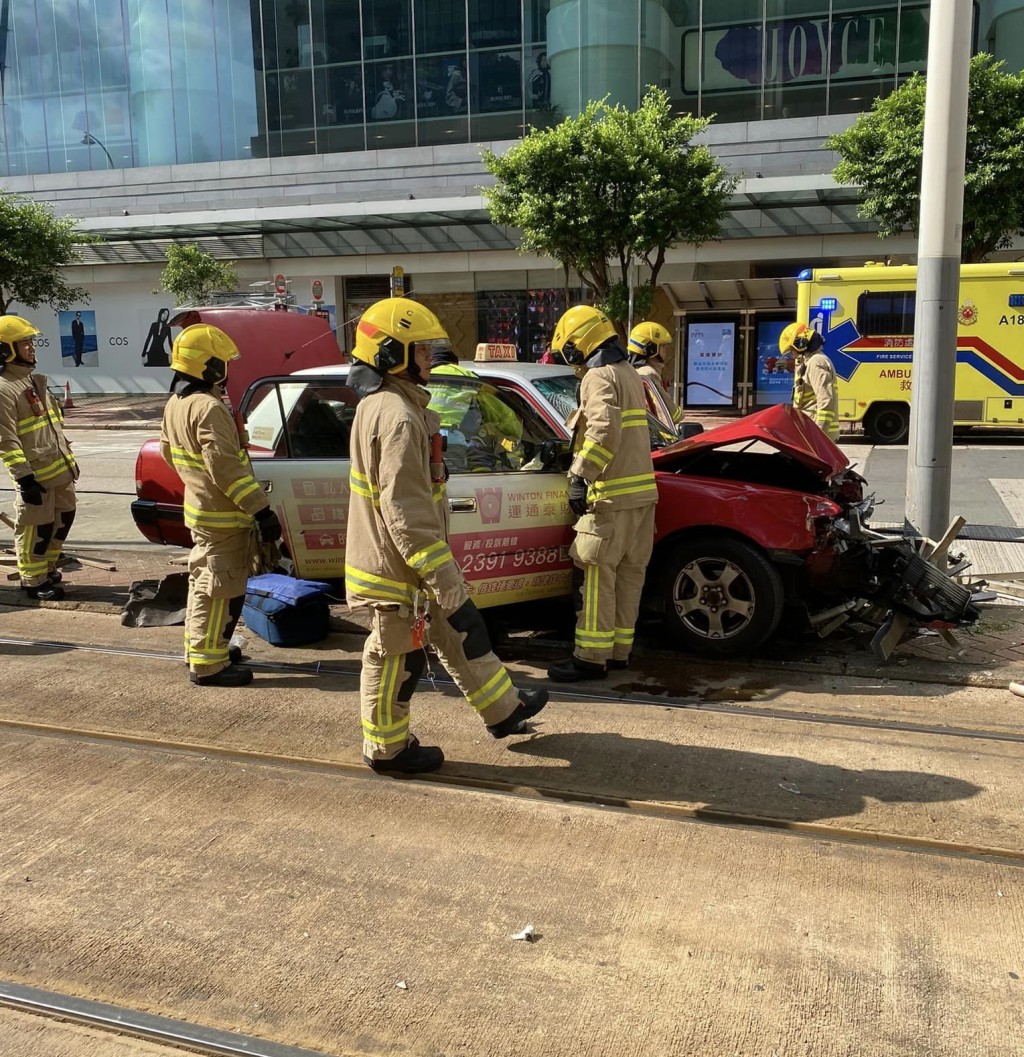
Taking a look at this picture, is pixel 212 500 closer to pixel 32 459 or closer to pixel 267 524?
pixel 267 524

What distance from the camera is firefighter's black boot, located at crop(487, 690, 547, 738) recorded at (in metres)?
4.35

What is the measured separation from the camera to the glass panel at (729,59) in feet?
85.4

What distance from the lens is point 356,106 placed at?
1182 inches

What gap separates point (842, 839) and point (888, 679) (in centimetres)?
197

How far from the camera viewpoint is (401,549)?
→ 12.5 ft

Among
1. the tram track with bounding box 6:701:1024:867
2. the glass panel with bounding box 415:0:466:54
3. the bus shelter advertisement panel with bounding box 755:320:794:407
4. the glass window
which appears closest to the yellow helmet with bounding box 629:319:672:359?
the tram track with bounding box 6:701:1024:867

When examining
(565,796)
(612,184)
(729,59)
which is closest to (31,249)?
(612,184)

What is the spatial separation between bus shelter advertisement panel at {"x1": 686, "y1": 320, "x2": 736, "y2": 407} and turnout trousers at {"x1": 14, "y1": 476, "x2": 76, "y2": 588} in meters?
17.5

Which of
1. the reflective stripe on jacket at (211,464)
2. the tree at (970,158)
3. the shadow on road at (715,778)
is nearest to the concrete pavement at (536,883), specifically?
the shadow on road at (715,778)

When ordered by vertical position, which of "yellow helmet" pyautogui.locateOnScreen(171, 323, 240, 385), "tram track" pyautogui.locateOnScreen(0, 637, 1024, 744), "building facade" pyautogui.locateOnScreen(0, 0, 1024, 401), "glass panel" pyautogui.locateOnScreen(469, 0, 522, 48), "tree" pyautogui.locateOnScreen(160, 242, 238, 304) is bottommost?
"tram track" pyautogui.locateOnScreen(0, 637, 1024, 744)

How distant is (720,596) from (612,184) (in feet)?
52.1

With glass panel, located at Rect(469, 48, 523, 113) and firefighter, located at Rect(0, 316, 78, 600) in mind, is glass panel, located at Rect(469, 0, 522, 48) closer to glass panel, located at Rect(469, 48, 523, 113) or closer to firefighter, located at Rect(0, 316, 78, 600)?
glass panel, located at Rect(469, 48, 523, 113)

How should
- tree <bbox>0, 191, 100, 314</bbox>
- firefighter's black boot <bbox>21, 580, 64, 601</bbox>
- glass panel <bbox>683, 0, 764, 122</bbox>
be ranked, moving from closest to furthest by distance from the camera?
firefighter's black boot <bbox>21, 580, 64, 601</bbox>, tree <bbox>0, 191, 100, 314</bbox>, glass panel <bbox>683, 0, 764, 122</bbox>

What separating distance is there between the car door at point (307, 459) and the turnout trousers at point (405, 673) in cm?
193
